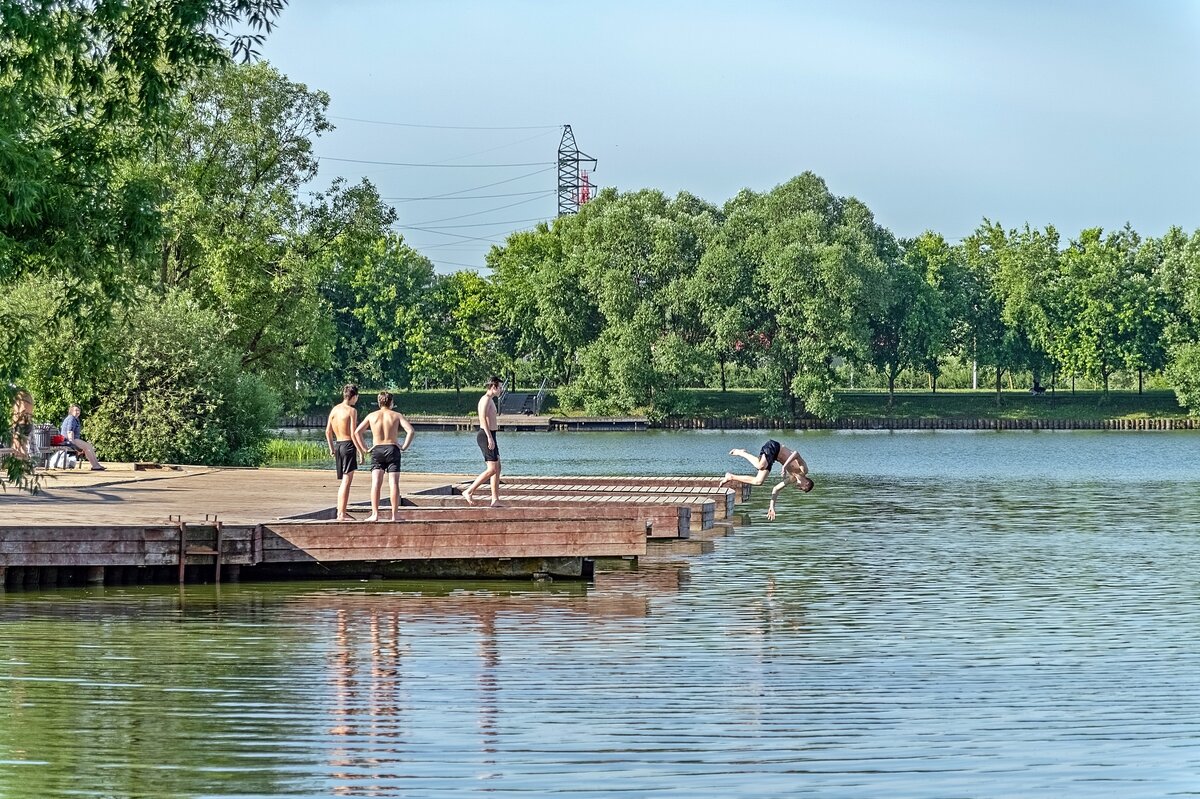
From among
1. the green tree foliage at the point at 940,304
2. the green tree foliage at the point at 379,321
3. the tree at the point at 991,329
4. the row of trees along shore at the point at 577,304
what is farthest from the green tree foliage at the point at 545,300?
the tree at the point at 991,329

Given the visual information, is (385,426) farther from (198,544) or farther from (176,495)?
(176,495)

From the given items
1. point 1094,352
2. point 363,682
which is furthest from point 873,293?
point 363,682

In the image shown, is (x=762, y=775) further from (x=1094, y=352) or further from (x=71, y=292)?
(x=1094, y=352)

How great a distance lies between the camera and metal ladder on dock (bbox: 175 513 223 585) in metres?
19.1

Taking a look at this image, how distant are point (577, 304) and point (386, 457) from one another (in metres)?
79.6

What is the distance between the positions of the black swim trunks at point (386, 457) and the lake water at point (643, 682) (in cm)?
142

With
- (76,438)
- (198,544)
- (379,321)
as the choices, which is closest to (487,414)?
(198,544)

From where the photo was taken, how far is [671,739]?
36.6 ft

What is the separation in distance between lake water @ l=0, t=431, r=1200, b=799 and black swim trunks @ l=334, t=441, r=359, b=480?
4.84 feet

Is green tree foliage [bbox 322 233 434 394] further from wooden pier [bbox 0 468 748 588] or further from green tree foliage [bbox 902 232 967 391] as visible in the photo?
wooden pier [bbox 0 468 748 588]

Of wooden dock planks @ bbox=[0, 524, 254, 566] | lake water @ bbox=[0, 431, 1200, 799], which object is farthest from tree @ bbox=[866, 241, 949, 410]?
wooden dock planks @ bbox=[0, 524, 254, 566]

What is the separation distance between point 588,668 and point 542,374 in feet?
301

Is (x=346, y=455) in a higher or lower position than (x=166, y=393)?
lower

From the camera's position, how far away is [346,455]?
20359 millimetres
